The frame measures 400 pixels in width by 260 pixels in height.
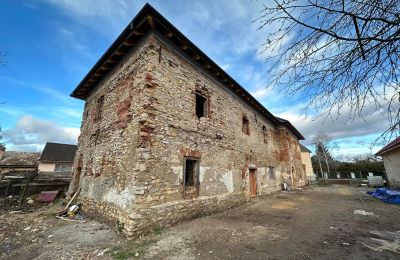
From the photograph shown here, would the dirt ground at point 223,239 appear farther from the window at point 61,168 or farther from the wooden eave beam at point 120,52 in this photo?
the window at point 61,168

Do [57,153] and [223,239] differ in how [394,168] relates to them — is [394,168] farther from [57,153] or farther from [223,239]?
[57,153]

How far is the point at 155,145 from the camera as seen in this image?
5.62 metres

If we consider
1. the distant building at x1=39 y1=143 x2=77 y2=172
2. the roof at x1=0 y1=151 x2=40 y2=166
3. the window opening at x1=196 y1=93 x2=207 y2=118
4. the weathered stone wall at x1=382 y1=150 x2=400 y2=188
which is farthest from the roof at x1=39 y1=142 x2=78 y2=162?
the weathered stone wall at x1=382 y1=150 x2=400 y2=188

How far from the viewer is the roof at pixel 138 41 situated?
593 centimetres

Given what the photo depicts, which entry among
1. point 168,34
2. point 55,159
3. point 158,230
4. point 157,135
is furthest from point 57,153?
point 158,230

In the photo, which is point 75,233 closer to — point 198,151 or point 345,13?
point 198,151

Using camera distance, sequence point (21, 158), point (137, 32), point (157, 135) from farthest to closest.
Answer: point (21, 158)
point (137, 32)
point (157, 135)

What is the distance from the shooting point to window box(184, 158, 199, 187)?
6.68 metres

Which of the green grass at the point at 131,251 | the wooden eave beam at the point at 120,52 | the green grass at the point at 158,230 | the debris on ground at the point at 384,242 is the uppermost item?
the wooden eave beam at the point at 120,52

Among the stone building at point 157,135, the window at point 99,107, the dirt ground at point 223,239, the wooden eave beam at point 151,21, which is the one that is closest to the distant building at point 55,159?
the stone building at point 157,135

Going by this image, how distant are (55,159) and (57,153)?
4.22 feet

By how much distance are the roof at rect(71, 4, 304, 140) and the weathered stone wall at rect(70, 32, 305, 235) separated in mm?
330

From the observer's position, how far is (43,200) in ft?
30.0

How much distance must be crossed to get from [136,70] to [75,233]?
5119mm
